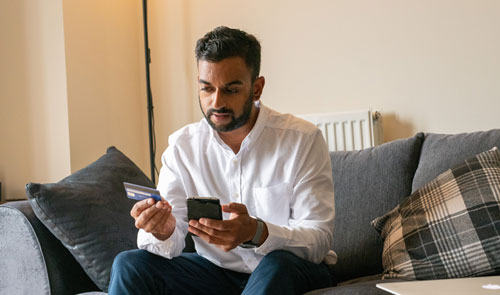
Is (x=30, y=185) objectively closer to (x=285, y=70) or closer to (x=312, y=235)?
(x=312, y=235)

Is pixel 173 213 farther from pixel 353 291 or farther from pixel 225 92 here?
pixel 353 291

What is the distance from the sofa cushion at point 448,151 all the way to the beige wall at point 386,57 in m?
0.44

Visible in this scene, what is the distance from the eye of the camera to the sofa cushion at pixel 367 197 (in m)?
1.89

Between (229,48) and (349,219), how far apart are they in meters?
0.72

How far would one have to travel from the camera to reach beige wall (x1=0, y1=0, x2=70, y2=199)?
9.21ft

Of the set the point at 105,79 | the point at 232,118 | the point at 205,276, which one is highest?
the point at 105,79

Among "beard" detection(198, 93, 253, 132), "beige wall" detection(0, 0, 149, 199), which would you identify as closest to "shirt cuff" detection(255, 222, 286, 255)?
"beard" detection(198, 93, 253, 132)

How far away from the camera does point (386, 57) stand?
2486 mm

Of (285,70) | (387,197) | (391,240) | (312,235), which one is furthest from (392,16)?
(312,235)

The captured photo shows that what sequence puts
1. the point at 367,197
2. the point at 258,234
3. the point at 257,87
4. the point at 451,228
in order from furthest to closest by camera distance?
1. the point at 367,197
2. the point at 257,87
3. the point at 451,228
4. the point at 258,234

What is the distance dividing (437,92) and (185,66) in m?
1.41

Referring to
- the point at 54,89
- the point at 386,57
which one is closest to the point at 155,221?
the point at 386,57

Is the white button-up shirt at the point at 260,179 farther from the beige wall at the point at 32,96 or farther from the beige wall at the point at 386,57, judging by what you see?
the beige wall at the point at 32,96

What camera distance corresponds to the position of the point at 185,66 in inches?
125
